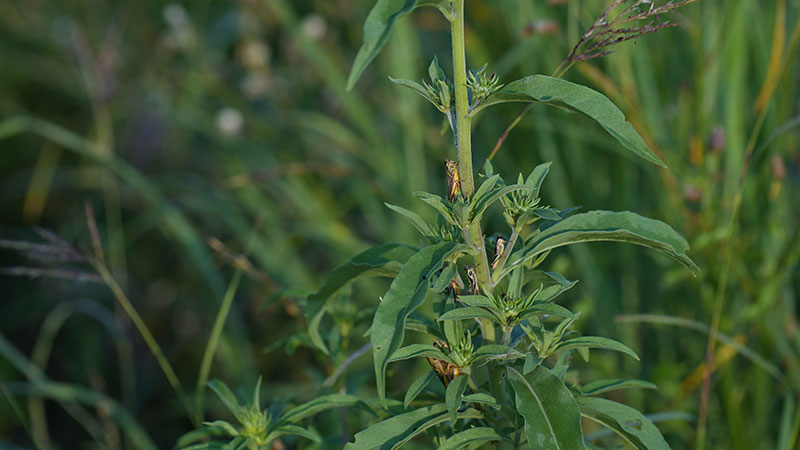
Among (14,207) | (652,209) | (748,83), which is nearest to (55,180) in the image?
(14,207)

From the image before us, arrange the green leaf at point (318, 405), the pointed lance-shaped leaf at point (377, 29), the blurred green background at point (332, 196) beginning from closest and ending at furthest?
the pointed lance-shaped leaf at point (377, 29) → the green leaf at point (318, 405) → the blurred green background at point (332, 196)

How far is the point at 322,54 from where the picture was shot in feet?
6.93

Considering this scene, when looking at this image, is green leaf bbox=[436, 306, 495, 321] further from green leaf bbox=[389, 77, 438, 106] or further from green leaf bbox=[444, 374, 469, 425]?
green leaf bbox=[389, 77, 438, 106]

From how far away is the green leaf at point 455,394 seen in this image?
707 mm

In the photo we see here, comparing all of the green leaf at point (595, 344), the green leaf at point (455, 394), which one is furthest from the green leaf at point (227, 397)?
the green leaf at point (595, 344)

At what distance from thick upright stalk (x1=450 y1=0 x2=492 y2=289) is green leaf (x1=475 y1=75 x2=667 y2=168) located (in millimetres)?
35

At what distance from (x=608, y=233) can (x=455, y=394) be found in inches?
8.4

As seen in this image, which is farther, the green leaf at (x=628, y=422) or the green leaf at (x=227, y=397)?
the green leaf at (x=227, y=397)

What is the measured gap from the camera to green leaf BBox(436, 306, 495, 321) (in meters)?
0.72

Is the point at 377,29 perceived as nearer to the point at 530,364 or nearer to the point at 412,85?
the point at 412,85

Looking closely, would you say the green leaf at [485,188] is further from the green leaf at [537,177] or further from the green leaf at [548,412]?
the green leaf at [548,412]

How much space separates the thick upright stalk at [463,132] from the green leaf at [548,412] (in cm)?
11

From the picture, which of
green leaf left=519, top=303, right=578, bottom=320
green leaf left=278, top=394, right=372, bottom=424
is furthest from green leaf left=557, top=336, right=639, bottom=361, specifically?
green leaf left=278, top=394, right=372, bottom=424

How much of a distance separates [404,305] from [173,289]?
1903 mm
